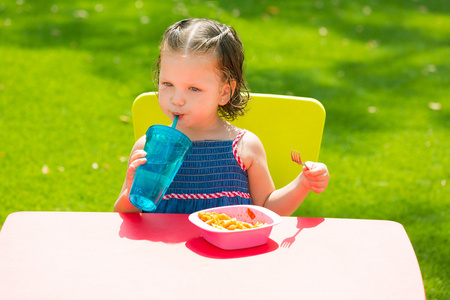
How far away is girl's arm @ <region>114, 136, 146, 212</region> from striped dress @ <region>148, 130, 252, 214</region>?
0.35 feet

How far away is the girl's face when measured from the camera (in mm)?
1609

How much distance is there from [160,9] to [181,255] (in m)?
5.77

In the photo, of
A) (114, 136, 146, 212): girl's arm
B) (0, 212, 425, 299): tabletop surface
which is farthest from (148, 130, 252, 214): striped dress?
(0, 212, 425, 299): tabletop surface

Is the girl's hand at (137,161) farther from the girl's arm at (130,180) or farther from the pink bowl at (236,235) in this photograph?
the pink bowl at (236,235)

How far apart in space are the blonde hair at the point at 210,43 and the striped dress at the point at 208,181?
0.62ft

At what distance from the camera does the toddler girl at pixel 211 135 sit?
163 cm

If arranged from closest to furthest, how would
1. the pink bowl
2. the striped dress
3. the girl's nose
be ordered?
the pink bowl
the girl's nose
the striped dress

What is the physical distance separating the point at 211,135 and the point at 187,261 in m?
0.62

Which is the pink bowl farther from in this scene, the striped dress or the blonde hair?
the blonde hair

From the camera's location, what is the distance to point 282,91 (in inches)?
195

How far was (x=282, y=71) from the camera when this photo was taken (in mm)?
5383

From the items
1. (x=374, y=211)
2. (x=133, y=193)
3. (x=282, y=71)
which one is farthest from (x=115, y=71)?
(x=133, y=193)

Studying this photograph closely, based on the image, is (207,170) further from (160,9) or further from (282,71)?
(160,9)

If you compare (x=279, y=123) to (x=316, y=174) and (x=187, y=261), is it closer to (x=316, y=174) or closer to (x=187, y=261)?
(x=316, y=174)
